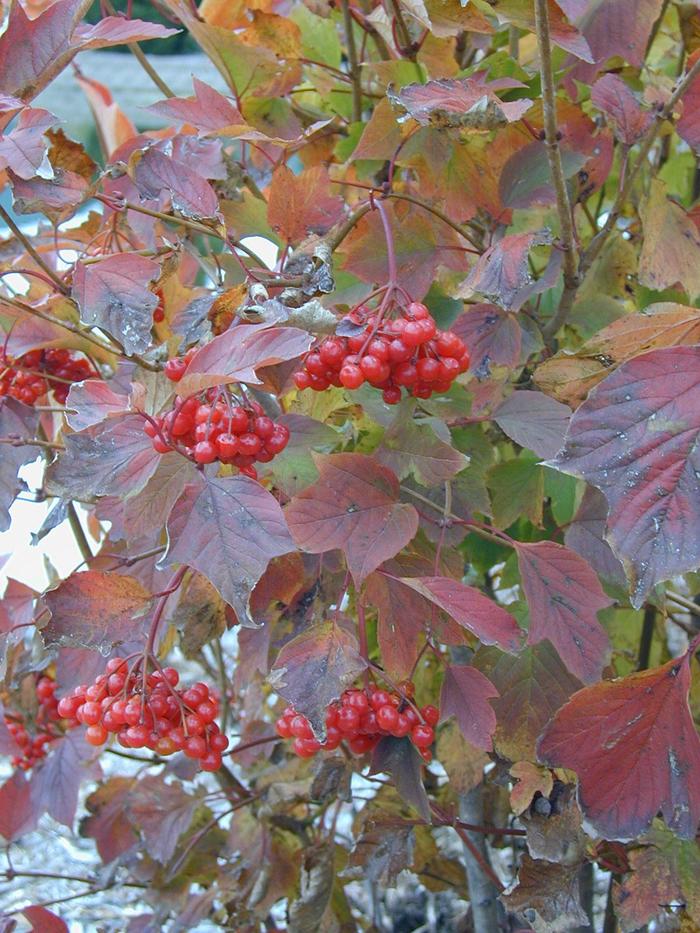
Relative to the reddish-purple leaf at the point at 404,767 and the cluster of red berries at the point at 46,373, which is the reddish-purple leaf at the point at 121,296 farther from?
the reddish-purple leaf at the point at 404,767

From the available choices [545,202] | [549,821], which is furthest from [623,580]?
[545,202]

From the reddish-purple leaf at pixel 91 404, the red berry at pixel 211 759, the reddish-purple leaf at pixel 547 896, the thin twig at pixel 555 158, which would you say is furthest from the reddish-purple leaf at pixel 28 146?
the reddish-purple leaf at pixel 547 896

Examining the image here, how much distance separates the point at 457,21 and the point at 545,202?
0.59 feet

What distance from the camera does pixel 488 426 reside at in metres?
1.03

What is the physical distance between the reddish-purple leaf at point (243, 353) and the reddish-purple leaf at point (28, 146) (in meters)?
0.21

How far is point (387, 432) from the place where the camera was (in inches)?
30.8

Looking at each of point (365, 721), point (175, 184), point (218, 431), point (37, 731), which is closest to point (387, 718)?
point (365, 721)

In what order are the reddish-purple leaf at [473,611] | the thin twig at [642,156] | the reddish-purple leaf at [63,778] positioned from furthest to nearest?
the reddish-purple leaf at [63,778]
the thin twig at [642,156]
the reddish-purple leaf at [473,611]

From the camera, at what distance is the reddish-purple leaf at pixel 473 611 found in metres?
0.67

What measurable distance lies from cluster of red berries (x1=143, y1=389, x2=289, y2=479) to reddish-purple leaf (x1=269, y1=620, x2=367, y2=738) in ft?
0.45

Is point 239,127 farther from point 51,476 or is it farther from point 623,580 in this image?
point 623,580

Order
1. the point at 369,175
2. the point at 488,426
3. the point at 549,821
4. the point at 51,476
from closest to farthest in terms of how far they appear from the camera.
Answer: the point at 51,476, the point at 549,821, the point at 488,426, the point at 369,175

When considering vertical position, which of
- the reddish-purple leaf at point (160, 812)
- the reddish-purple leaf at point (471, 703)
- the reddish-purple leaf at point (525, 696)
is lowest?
the reddish-purple leaf at point (160, 812)

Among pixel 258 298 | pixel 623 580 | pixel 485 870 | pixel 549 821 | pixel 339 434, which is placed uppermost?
pixel 258 298
